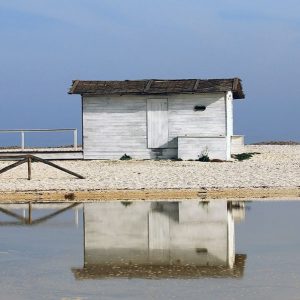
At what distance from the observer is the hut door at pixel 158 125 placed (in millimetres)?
29906

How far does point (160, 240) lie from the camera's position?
12641 millimetres

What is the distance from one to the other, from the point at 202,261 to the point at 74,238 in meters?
3.19

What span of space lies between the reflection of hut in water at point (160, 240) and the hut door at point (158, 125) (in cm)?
1210

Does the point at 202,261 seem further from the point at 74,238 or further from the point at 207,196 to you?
the point at 207,196

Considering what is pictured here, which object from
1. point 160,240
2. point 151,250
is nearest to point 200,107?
point 160,240

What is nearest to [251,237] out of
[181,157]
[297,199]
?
[297,199]

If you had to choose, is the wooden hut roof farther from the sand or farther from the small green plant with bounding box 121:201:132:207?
the small green plant with bounding box 121:201:132:207

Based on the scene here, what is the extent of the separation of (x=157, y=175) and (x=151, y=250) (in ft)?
40.0

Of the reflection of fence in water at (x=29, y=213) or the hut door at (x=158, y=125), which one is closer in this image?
the reflection of fence in water at (x=29, y=213)

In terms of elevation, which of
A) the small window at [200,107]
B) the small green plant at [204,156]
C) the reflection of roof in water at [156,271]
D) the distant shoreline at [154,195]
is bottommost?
the reflection of roof in water at [156,271]

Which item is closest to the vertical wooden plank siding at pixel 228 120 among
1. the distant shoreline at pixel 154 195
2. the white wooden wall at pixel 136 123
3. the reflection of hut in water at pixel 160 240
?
the white wooden wall at pixel 136 123

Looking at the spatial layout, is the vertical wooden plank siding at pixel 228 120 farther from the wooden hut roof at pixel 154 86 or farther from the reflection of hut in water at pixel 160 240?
the reflection of hut in water at pixel 160 240

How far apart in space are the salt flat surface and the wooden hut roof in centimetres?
263

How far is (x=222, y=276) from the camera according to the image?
944cm
